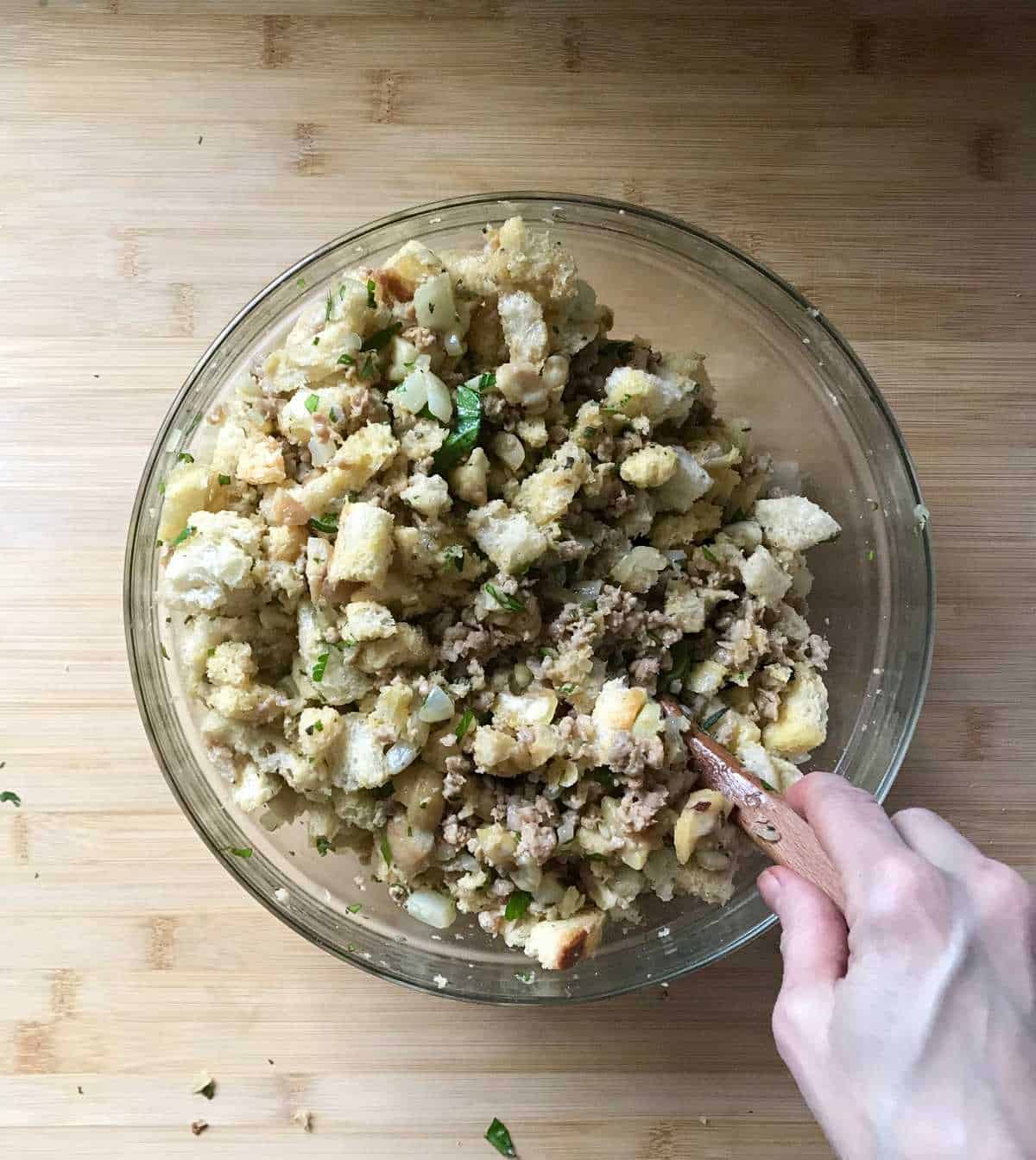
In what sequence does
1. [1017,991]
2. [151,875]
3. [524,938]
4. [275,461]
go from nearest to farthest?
[1017,991] → [275,461] → [524,938] → [151,875]

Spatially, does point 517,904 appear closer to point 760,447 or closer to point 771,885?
point 771,885

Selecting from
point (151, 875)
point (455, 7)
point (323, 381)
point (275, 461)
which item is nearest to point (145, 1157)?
point (151, 875)

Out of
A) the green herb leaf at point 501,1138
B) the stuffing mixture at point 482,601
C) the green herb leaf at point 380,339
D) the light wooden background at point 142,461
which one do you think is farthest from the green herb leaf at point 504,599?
the green herb leaf at point 501,1138

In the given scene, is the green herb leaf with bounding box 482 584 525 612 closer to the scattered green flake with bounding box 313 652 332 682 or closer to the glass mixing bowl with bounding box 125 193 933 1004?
the scattered green flake with bounding box 313 652 332 682

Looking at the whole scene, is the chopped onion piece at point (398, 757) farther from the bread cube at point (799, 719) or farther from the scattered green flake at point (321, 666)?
the bread cube at point (799, 719)

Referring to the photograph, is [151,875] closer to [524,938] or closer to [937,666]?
[524,938]

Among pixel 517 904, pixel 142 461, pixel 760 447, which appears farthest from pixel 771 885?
pixel 142 461
